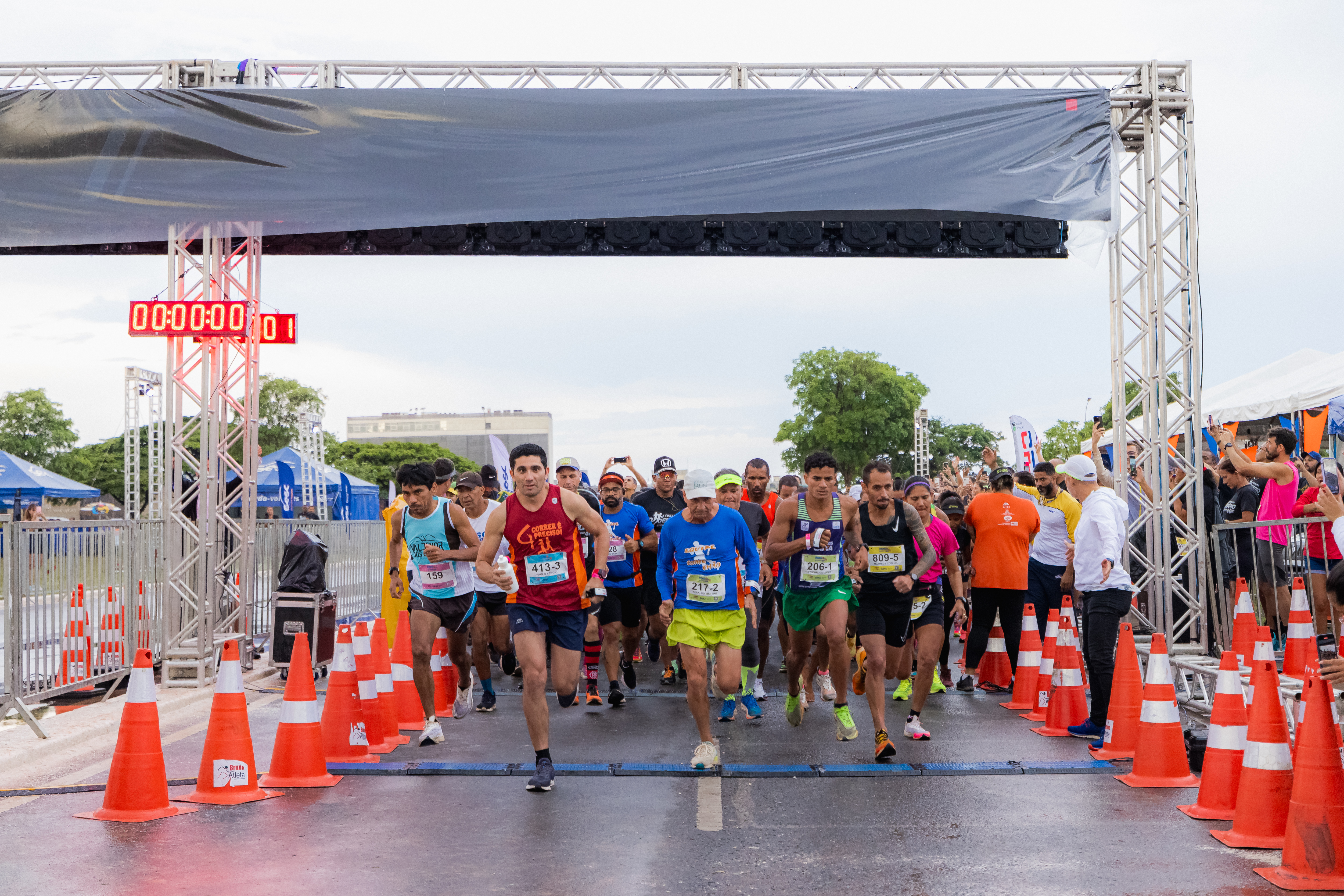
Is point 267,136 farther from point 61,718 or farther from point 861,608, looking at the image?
point 861,608

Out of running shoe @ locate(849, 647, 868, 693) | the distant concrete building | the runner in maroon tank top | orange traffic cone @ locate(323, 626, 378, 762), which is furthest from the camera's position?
the distant concrete building

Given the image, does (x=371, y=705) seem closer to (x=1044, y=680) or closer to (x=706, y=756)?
(x=706, y=756)

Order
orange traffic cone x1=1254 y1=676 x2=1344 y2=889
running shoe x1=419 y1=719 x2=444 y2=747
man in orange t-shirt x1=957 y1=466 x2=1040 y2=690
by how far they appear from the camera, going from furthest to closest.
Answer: man in orange t-shirt x1=957 y1=466 x2=1040 y2=690 < running shoe x1=419 y1=719 x2=444 y2=747 < orange traffic cone x1=1254 y1=676 x2=1344 y2=889

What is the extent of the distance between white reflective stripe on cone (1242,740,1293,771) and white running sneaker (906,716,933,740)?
3.00 m

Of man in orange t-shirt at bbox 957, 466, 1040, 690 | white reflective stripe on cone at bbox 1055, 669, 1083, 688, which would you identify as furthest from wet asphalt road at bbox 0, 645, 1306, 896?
man in orange t-shirt at bbox 957, 466, 1040, 690

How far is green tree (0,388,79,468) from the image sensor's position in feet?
195

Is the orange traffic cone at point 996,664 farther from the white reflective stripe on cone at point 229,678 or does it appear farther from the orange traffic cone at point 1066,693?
the white reflective stripe on cone at point 229,678

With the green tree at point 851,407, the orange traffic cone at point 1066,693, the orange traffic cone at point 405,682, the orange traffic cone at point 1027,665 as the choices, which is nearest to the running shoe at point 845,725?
the orange traffic cone at point 1066,693

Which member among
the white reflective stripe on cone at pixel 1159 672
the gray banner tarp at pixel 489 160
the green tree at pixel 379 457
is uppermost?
the green tree at pixel 379 457

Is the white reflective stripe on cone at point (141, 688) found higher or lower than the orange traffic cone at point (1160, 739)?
higher

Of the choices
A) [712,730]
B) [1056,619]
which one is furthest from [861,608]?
[1056,619]

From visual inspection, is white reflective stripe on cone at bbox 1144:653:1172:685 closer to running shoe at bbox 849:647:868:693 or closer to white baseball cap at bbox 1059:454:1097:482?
white baseball cap at bbox 1059:454:1097:482

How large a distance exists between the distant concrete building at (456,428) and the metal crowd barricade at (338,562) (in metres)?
149

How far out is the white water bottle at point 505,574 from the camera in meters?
6.75
